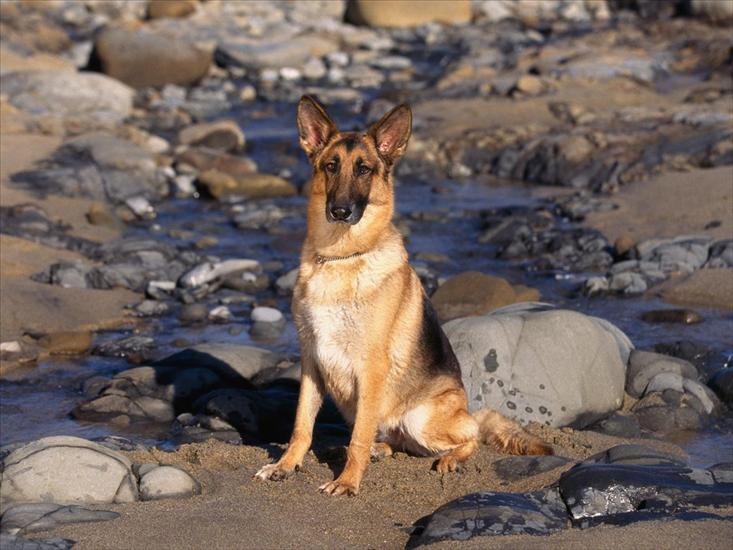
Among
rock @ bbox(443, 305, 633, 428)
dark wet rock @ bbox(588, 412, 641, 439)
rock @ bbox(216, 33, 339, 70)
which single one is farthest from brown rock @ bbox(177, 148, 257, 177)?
dark wet rock @ bbox(588, 412, 641, 439)

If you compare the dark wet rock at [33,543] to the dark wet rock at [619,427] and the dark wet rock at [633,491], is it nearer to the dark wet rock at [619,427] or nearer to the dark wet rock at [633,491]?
the dark wet rock at [633,491]

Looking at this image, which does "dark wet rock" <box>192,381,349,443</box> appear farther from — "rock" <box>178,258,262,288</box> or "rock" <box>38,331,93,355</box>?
"rock" <box>178,258,262,288</box>

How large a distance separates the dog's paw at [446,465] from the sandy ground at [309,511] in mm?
59

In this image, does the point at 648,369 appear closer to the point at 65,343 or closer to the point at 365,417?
the point at 365,417

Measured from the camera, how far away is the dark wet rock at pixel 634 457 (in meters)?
7.48

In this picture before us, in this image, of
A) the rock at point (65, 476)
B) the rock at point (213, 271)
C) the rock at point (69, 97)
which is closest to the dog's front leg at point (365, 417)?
the rock at point (65, 476)

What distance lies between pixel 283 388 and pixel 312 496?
318cm

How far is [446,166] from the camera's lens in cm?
2147

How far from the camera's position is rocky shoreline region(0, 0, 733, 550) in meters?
6.99

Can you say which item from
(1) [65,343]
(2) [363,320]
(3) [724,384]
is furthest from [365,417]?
(1) [65,343]

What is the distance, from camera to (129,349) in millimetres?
12266

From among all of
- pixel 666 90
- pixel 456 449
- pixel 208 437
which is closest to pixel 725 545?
pixel 456 449

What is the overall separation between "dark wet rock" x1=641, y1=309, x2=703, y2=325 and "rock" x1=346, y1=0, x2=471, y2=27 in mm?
26130

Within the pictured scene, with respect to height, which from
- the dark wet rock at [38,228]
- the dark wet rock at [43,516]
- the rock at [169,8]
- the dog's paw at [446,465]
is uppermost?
the dark wet rock at [43,516]
